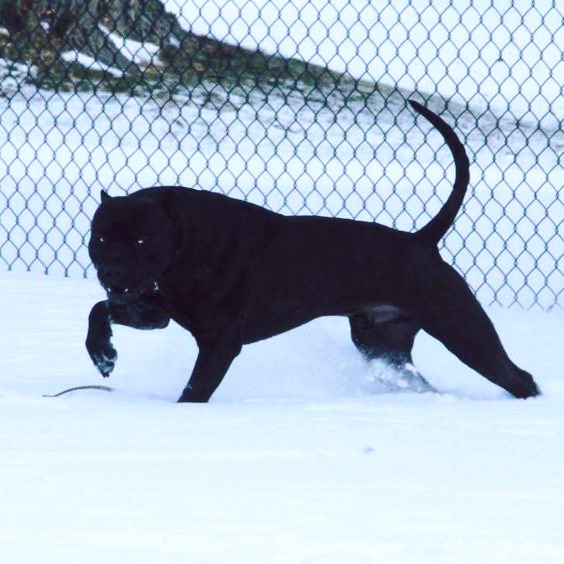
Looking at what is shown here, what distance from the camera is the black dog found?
3.33 meters

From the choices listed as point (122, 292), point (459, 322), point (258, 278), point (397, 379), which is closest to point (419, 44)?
point (397, 379)

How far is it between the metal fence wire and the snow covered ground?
2756 mm

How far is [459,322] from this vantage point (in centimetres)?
363

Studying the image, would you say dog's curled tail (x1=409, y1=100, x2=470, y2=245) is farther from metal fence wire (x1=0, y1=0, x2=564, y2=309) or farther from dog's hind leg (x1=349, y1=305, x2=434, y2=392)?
metal fence wire (x1=0, y1=0, x2=564, y2=309)

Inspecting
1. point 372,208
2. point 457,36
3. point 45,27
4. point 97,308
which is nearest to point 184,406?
point 97,308

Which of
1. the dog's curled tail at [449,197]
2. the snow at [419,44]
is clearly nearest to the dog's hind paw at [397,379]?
the dog's curled tail at [449,197]

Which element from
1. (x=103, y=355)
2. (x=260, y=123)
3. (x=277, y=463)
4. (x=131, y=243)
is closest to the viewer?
(x=277, y=463)

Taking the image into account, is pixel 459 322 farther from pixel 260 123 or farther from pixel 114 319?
pixel 260 123

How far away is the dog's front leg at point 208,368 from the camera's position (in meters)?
3.48

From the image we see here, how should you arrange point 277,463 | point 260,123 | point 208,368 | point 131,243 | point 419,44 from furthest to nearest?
point 419,44 < point 260,123 < point 208,368 < point 131,243 < point 277,463

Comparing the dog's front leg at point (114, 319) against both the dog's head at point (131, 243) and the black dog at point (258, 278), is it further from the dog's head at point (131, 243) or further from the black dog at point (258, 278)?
the dog's head at point (131, 243)

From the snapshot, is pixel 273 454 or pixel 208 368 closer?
pixel 273 454

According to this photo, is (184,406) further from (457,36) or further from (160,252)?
(457,36)

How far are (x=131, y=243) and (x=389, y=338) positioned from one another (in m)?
0.84
